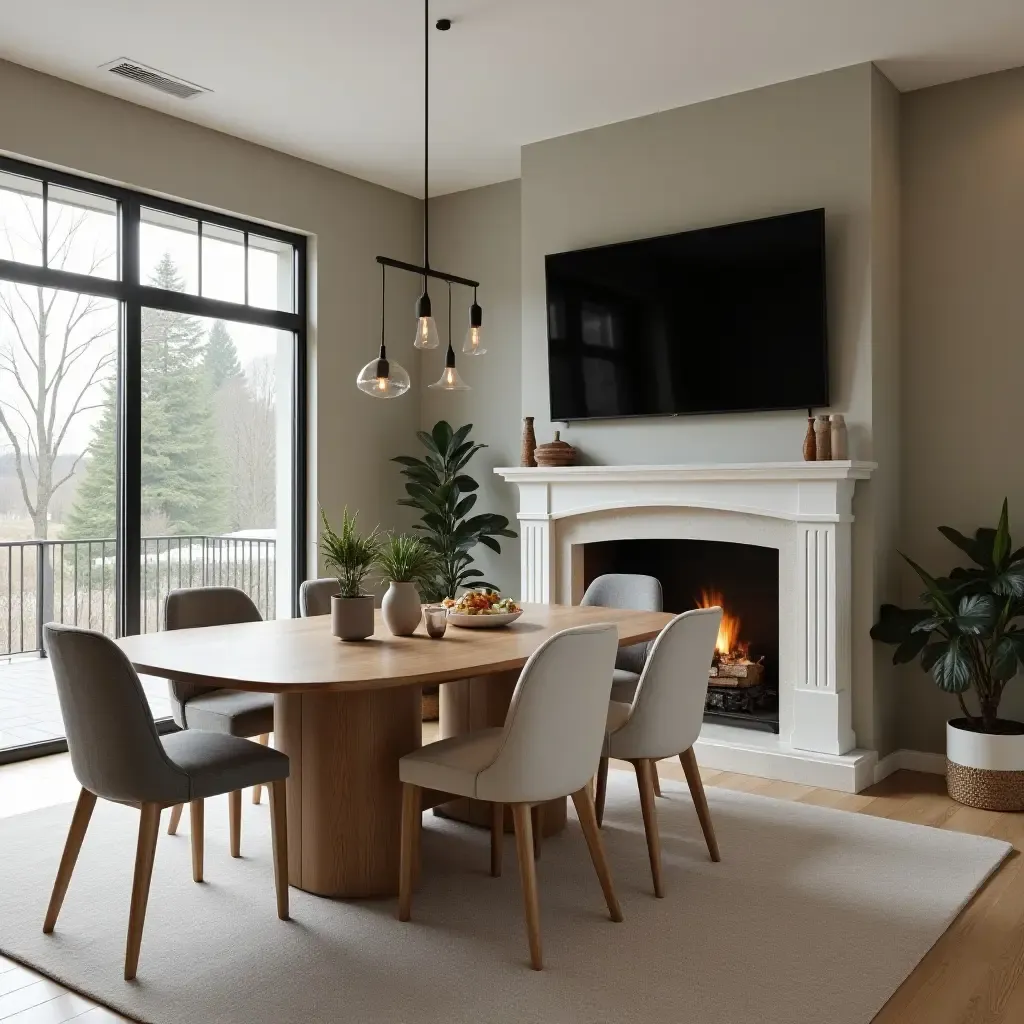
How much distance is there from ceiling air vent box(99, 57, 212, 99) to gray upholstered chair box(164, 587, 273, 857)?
2239 millimetres

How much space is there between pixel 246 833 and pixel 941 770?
9.61 ft

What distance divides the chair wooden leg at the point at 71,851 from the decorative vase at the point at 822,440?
304 cm

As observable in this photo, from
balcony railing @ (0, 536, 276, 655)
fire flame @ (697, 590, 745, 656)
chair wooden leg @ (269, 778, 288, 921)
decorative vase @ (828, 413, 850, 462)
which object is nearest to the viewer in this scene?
chair wooden leg @ (269, 778, 288, 921)

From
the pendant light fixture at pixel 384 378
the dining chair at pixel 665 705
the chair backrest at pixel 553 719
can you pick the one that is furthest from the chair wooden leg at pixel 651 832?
the pendant light fixture at pixel 384 378

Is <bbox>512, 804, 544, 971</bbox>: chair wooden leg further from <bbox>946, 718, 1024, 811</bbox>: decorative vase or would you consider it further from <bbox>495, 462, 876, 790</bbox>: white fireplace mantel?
<bbox>946, 718, 1024, 811</bbox>: decorative vase

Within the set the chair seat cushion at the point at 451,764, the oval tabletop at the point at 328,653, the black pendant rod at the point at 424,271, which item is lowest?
the chair seat cushion at the point at 451,764

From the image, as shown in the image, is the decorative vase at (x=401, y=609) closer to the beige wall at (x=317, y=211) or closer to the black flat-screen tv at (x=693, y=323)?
the black flat-screen tv at (x=693, y=323)

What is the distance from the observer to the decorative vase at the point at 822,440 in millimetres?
4277

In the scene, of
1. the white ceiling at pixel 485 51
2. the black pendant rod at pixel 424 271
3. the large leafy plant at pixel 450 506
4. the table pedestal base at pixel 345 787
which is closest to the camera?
the table pedestal base at pixel 345 787

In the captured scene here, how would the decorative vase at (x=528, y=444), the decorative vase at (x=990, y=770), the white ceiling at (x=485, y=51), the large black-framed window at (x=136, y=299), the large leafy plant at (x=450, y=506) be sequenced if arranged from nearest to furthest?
1. the white ceiling at (x=485, y=51)
2. the decorative vase at (x=990, y=770)
3. the large black-framed window at (x=136, y=299)
4. the decorative vase at (x=528, y=444)
5. the large leafy plant at (x=450, y=506)

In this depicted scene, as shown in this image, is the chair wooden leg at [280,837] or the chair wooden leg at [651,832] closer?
the chair wooden leg at [280,837]

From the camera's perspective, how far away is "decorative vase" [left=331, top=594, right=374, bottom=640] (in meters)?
3.19

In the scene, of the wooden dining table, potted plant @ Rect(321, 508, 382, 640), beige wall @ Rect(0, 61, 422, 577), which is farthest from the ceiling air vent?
the wooden dining table

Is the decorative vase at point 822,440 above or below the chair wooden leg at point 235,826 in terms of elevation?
above
